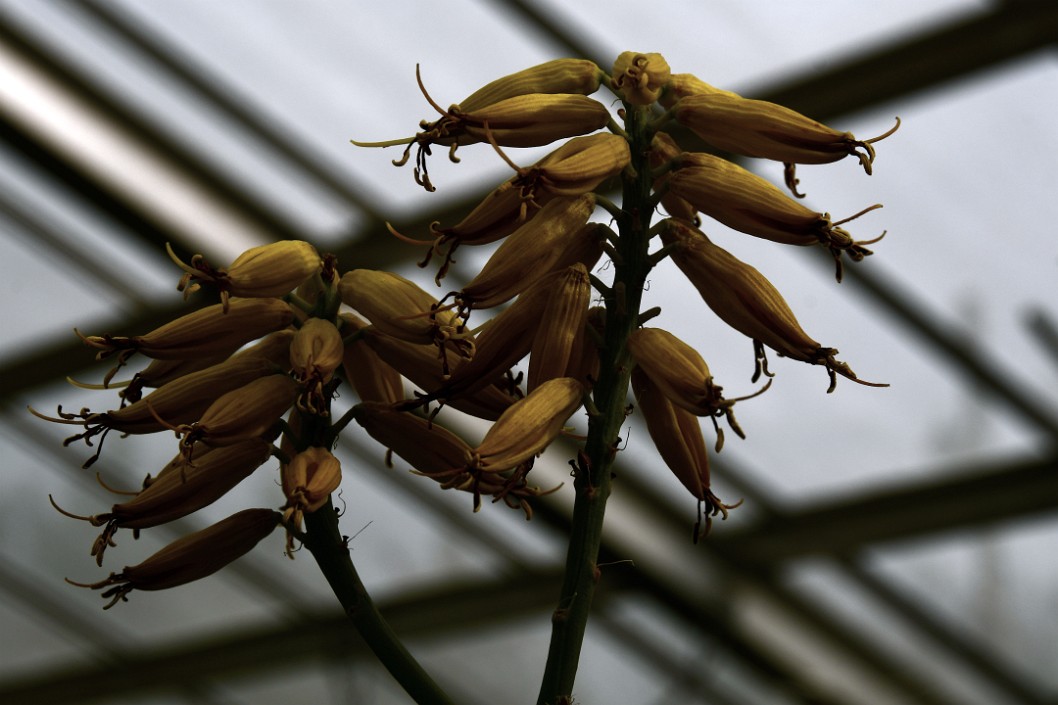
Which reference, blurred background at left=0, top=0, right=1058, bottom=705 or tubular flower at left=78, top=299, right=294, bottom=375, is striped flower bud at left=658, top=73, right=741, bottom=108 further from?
blurred background at left=0, top=0, right=1058, bottom=705

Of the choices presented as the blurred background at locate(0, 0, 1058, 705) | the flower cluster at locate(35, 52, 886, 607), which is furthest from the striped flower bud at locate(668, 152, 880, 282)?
the blurred background at locate(0, 0, 1058, 705)

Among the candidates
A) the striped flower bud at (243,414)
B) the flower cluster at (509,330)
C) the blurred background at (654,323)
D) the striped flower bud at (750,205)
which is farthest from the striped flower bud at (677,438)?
the blurred background at (654,323)

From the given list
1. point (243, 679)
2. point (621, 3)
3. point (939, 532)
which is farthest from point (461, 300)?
point (243, 679)

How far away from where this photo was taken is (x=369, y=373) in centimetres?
105

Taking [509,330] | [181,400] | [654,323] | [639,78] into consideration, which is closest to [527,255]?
[509,330]

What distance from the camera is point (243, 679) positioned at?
891cm

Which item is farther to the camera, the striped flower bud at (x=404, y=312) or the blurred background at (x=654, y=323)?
the blurred background at (x=654, y=323)

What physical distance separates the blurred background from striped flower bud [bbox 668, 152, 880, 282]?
387 cm

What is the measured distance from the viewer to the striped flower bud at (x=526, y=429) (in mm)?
901

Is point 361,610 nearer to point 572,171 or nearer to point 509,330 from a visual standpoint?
point 509,330

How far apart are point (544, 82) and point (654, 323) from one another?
4.38m

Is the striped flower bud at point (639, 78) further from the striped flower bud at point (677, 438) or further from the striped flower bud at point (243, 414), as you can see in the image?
the striped flower bud at point (243, 414)

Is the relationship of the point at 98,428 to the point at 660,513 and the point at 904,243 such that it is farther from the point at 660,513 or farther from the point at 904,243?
the point at 660,513

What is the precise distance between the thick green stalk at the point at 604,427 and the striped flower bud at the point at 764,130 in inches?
1.7
